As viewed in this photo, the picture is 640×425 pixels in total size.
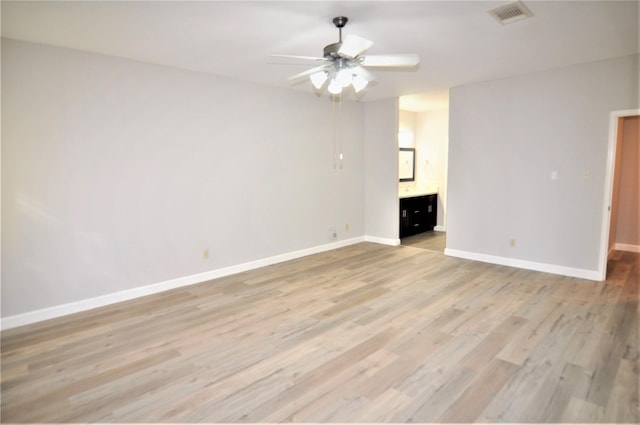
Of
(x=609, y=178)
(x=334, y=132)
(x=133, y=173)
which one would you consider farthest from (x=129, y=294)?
(x=609, y=178)

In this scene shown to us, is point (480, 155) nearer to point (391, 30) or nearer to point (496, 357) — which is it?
point (391, 30)

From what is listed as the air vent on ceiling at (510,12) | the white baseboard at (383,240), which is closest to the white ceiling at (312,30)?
the air vent on ceiling at (510,12)

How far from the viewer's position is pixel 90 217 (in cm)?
359

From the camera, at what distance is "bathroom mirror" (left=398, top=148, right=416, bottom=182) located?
7.54m

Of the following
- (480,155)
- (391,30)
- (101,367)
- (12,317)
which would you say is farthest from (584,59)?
(12,317)

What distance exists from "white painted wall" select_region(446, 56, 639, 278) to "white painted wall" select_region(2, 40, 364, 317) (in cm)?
244

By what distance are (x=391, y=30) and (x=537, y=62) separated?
2.17 m

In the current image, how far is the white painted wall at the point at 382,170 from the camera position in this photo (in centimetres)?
618

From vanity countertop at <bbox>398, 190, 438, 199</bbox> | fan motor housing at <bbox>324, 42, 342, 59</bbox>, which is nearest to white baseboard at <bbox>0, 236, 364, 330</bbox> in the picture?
vanity countertop at <bbox>398, 190, 438, 199</bbox>

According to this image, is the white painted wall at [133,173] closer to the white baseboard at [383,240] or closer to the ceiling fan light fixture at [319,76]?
the white baseboard at [383,240]

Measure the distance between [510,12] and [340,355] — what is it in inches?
114

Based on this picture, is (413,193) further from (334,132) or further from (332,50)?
(332,50)

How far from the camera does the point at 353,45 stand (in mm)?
2455

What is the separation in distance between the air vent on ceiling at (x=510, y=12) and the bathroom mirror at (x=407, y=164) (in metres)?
4.66
